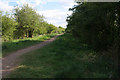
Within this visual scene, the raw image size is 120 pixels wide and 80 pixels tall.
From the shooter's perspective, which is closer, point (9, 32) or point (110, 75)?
point (110, 75)

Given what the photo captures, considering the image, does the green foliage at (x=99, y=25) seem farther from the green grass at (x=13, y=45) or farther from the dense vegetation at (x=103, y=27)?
the green grass at (x=13, y=45)

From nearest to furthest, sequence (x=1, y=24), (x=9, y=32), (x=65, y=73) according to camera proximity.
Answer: (x=65, y=73) → (x=1, y=24) → (x=9, y=32)

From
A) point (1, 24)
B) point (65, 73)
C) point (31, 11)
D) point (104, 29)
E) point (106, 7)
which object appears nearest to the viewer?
point (65, 73)

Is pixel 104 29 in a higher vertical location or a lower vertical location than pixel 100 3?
lower

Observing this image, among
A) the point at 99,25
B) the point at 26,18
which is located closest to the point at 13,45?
the point at 99,25

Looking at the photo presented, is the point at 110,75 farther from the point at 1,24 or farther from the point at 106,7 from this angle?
the point at 1,24

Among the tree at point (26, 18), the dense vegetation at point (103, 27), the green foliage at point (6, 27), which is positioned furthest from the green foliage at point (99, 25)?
the tree at point (26, 18)

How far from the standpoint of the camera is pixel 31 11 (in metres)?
25.7

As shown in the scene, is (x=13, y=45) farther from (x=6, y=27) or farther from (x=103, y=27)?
(x=103, y=27)

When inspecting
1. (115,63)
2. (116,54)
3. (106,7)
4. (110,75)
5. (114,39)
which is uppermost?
(106,7)

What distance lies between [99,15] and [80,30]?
2.69 feet

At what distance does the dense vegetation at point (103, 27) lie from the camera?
455cm

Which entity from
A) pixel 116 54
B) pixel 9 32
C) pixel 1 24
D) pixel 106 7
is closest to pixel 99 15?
pixel 106 7

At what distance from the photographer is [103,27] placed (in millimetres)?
4773
